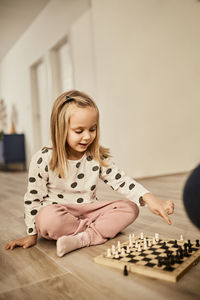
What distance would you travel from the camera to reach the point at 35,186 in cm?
124

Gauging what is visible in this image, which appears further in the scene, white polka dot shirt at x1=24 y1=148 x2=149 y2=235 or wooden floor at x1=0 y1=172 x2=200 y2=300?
white polka dot shirt at x1=24 y1=148 x2=149 y2=235

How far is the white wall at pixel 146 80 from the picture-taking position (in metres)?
3.27

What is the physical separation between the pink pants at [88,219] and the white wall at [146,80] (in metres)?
2.03

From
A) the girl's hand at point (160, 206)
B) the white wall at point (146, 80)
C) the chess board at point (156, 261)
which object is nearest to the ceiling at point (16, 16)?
the white wall at point (146, 80)

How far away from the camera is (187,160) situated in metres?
3.70

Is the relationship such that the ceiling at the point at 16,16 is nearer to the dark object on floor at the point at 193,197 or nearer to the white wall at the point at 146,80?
the white wall at the point at 146,80

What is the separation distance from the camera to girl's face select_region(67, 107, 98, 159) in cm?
114

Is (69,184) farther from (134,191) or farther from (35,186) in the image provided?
(134,191)

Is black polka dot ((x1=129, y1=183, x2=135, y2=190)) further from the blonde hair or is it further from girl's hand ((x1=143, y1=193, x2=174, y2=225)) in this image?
the blonde hair

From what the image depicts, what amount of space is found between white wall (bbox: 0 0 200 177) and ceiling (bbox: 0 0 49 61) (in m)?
0.85

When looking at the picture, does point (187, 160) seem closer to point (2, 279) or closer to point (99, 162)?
point (99, 162)

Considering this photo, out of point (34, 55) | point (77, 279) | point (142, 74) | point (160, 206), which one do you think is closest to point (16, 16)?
point (34, 55)

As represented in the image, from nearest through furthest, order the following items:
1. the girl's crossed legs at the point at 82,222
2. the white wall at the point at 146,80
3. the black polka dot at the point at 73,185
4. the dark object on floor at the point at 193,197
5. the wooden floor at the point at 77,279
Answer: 1. the dark object on floor at the point at 193,197
2. the wooden floor at the point at 77,279
3. the girl's crossed legs at the point at 82,222
4. the black polka dot at the point at 73,185
5. the white wall at the point at 146,80

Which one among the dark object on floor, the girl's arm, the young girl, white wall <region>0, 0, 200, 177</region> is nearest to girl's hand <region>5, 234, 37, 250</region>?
the young girl
